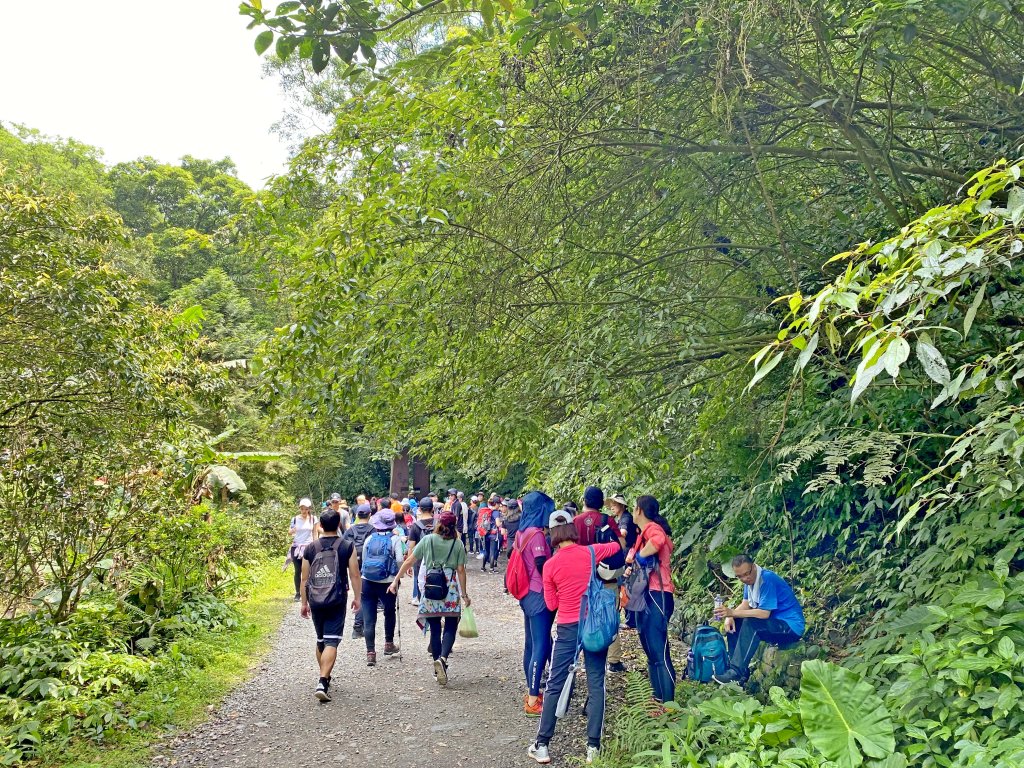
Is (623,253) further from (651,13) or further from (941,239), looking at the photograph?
(941,239)

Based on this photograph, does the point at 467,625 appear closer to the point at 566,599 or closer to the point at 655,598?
the point at 655,598

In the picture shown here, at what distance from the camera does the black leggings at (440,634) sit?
8.00 meters

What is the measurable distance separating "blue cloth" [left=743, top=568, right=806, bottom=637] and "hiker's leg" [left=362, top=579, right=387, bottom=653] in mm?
4542

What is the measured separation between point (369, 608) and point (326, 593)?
1.68m

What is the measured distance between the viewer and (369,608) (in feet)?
29.4

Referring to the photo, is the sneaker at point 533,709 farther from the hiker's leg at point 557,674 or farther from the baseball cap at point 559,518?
the baseball cap at point 559,518

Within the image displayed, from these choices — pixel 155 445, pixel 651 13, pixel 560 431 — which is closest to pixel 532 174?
pixel 651 13

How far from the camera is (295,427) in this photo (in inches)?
240

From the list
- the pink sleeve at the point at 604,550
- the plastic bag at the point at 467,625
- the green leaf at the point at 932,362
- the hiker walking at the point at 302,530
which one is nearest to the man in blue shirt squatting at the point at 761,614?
the pink sleeve at the point at 604,550

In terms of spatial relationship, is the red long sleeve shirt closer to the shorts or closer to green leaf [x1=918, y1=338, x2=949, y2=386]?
the shorts

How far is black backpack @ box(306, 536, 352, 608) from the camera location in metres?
7.41

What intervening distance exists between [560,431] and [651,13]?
3942 millimetres

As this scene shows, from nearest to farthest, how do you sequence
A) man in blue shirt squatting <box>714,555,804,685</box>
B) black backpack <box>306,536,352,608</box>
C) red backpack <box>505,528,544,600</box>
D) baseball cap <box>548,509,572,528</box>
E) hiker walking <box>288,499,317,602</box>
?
1. man in blue shirt squatting <box>714,555,804,685</box>
2. baseball cap <box>548,509,572,528</box>
3. red backpack <box>505,528,544,600</box>
4. black backpack <box>306,536,352,608</box>
5. hiker walking <box>288,499,317,602</box>

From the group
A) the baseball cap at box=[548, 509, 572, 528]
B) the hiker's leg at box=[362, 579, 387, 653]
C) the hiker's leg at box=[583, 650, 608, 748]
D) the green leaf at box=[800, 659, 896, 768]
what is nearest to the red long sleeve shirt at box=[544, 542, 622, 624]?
the hiker's leg at box=[583, 650, 608, 748]
